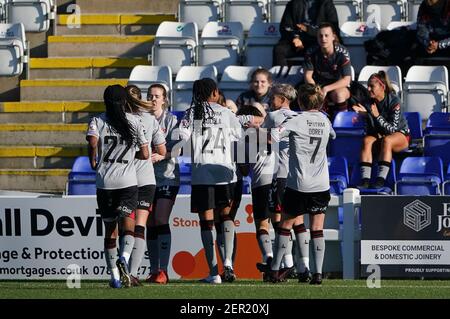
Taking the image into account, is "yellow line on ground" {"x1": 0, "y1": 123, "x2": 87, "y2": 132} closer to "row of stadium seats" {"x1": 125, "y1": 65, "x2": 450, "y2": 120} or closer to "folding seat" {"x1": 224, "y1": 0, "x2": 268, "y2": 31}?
"row of stadium seats" {"x1": 125, "y1": 65, "x2": 450, "y2": 120}

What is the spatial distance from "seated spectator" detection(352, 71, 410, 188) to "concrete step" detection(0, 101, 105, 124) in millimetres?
3979

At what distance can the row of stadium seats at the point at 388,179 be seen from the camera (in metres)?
15.3

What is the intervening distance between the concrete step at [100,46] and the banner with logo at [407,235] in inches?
239

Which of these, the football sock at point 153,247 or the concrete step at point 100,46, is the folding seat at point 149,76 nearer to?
the concrete step at point 100,46

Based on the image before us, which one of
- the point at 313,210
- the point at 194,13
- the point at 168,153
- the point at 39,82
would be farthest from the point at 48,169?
the point at 313,210

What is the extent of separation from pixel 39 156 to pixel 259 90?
3822 mm

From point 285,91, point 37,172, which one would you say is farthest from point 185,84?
point 285,91

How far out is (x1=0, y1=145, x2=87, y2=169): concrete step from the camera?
57.5ft

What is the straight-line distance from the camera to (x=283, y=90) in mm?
13000

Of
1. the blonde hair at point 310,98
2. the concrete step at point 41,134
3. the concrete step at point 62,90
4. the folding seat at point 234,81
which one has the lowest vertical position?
the concrete step at point 41,134

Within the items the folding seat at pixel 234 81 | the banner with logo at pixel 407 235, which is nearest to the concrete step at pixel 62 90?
the folding seat at pixel 234 81

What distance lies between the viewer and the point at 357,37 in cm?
1766
